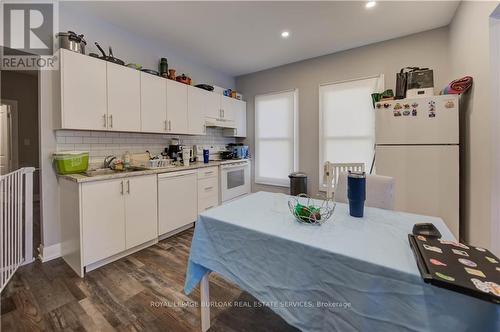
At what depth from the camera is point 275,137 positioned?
421cm

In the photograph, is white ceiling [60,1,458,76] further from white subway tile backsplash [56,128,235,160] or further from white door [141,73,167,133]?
white subway tile backsplash [56,128,235,160]

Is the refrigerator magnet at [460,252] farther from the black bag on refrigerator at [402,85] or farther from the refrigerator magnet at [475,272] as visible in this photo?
the black bag on refrigerator at [402,85]

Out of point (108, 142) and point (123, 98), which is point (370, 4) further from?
point (108, 142)

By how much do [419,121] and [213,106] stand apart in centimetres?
285

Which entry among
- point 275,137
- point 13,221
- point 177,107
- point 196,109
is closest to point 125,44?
point 177,107

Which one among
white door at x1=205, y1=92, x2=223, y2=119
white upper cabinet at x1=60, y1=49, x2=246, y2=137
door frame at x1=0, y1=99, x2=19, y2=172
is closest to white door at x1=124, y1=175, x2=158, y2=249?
white upper cabinet at x1=60, y1=49, x2=246, y2=137

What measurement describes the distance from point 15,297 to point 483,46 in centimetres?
431

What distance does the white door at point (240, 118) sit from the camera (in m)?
4.25

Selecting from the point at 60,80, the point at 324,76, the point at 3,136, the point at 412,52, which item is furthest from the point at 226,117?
the point at 3,136

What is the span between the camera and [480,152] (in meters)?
1.95

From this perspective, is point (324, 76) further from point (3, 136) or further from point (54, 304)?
point (3, 136)

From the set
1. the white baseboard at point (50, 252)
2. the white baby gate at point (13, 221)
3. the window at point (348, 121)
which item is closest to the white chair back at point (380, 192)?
the window at point (348, 121)

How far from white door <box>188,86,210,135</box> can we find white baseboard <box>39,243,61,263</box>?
206 cm

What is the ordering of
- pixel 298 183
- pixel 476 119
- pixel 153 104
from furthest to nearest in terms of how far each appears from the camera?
pixel 298 183 → pixel 153 104 → pixel 476 119
